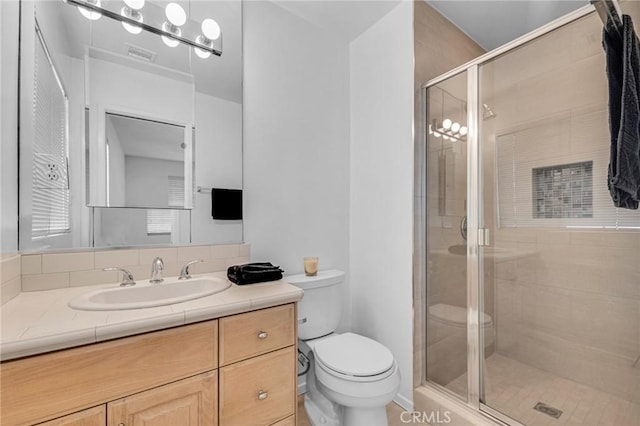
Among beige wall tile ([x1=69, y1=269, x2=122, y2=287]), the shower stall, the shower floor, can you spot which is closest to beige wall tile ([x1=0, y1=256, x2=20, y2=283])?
beige wall tile ([x1=69, y1=269, x2=122, y2=287])

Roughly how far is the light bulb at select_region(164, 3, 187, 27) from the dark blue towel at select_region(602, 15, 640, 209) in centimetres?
184

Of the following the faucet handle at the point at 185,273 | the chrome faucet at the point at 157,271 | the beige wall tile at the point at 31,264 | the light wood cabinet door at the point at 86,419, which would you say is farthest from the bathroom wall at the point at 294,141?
the light wood cabinet door at the point at 86,419

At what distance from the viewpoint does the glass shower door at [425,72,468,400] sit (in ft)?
5.55

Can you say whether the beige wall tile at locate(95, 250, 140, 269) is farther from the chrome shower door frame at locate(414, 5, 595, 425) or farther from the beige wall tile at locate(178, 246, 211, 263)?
the chrome shower door frame at locate(414, 5, 595, 425)

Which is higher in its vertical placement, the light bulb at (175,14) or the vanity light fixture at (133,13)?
the light bulb at (175,14)

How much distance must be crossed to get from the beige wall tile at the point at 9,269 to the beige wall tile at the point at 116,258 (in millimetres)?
242

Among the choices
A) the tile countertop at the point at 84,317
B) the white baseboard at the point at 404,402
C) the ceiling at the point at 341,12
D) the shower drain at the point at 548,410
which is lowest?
the white baseboard at the point at 404,402

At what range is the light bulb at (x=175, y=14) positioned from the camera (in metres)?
1.50

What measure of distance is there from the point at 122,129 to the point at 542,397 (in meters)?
2.57

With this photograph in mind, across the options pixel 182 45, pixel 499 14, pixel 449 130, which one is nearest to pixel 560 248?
pixel 449 130

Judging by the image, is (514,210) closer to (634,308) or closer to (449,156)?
(449,156)

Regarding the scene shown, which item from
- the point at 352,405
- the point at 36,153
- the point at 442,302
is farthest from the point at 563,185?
the point at 36,153

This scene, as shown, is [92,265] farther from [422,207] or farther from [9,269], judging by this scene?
[422,207]

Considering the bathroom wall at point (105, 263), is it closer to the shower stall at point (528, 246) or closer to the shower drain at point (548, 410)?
the shower stall at point (528, 246)
